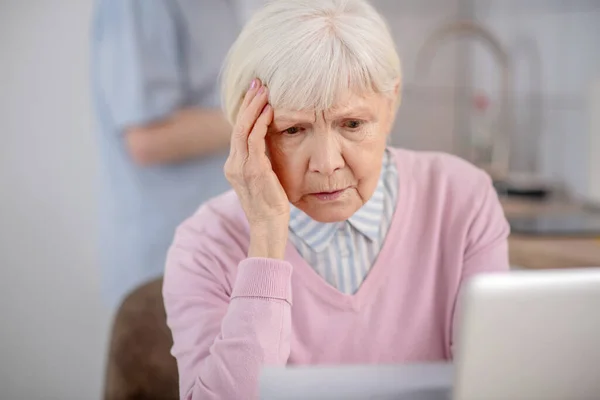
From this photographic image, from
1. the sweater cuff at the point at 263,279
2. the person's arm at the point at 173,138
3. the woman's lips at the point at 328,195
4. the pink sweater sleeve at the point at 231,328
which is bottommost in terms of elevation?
the pink sweater sleeve at the point at 231,328

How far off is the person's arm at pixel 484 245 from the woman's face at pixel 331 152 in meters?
0.17

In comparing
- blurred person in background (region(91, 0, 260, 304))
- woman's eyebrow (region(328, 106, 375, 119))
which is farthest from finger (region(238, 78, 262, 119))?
blurred person in background (region(91, 0, 260, 304))

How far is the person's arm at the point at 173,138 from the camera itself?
52.7 inches

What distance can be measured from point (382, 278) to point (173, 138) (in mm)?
481

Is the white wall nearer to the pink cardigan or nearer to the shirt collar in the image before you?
the pink cardigan

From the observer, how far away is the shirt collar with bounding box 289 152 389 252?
1.10 meters

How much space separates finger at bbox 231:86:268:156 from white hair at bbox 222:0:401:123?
1cm

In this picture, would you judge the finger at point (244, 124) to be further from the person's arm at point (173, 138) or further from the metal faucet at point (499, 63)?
the metal faucet at point (499, 63)

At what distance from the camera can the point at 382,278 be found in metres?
1.11

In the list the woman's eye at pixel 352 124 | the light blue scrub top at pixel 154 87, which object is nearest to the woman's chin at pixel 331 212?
the woman's eye at pixel 352 124

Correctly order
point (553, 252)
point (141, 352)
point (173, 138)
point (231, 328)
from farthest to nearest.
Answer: point (553, 252) → point (173, 138) → point (141, 352) → point (231, 328)

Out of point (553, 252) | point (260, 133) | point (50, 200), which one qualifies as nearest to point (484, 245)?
point (260, 133)

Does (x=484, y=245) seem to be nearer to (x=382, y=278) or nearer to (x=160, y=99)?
(x=382, y=278)

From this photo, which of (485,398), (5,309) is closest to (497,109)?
(5,309)
